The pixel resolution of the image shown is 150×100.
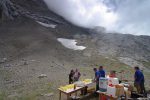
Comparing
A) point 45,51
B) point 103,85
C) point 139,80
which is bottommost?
point 103,85

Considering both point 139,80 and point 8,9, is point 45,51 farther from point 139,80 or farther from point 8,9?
point 139,80

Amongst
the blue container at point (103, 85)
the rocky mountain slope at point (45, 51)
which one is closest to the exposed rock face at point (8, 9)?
the rocky mountain slope at point (45, 51)

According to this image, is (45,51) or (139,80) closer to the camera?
(139,80)

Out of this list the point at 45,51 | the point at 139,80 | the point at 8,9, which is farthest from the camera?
the point at 8,9

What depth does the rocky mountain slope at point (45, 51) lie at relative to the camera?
20591 mm

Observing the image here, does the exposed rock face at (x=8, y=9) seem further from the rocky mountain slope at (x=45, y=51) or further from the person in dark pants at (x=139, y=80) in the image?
the person in dark pants at (x=139, y=80)

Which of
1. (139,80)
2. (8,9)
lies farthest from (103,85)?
(8,9)

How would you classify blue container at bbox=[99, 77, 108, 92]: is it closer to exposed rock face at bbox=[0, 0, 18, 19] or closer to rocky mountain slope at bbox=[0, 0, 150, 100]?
rocky mountain slope at bbox=[0, 0, 150, 100]

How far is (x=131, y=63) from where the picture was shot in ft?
119

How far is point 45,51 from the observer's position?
1410 inches

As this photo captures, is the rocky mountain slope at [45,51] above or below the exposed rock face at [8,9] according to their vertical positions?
below

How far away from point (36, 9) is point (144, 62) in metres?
32.8

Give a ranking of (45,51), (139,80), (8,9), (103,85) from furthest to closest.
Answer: (8,9), (45,51), (139,80), (103,85)

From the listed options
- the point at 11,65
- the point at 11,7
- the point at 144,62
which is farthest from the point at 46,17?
the point at 11,65
